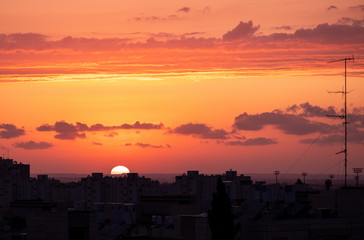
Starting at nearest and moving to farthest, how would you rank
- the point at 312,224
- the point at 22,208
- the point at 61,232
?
the point at 312,224 → the point at 61,232 → the point at 22,208

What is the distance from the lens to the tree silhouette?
2685 inches

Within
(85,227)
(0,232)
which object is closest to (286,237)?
(85,227)

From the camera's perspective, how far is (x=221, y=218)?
68375 mm

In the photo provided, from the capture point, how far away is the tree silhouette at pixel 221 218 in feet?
224

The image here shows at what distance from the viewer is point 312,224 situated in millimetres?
73750

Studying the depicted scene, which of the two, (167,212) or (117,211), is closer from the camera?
(117,211)

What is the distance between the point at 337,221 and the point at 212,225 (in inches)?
476

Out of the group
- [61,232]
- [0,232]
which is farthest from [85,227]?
[0,232]

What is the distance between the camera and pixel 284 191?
254ft

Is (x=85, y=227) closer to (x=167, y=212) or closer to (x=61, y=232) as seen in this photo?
(x=61, y=232)

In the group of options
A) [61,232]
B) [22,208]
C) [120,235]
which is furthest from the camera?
[22,208]

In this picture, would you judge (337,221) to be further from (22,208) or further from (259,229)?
(22,208)

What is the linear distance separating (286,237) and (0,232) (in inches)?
1040

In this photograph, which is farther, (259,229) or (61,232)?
(61,232)
